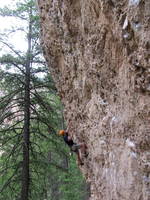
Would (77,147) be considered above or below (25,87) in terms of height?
below

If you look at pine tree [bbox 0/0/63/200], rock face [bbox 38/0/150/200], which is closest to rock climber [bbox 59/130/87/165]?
rock face [bbox 38/0/150/200]

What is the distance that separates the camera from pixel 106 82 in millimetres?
6297

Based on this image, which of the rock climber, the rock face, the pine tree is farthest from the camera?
the pine tree

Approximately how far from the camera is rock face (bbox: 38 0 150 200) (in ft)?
16.8

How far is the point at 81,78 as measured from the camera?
291 inches

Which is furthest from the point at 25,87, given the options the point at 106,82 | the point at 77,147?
the point at 106,82

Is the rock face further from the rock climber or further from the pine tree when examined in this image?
the pine tree

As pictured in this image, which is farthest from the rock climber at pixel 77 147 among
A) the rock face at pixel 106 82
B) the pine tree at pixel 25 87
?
the pine tree at pixel 25 87

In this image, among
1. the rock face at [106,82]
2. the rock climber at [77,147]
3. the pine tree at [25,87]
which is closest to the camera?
the rock face at [106,82]

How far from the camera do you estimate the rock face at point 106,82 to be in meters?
5.12

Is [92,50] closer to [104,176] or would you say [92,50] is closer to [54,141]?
[104,176]

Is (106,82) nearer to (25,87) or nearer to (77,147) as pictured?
(77,147)

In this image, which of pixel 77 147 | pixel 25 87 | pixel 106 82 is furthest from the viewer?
pixel 25 87

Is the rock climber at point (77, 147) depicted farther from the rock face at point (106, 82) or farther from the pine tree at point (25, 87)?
the pine tree at point (25, 87)
